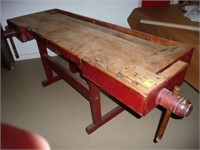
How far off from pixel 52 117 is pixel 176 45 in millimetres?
1330

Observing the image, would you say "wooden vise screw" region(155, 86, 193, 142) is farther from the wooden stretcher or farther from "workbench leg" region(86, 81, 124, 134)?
"workbench leg" region(86, 81, 124, 134)

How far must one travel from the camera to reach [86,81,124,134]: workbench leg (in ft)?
4.53

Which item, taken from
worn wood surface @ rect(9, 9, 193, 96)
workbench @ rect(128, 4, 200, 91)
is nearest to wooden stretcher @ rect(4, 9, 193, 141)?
worn wood surface @ rect(9, 9, 193, 96)

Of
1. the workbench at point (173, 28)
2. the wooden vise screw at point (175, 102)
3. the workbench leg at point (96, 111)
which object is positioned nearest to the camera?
the wooden vise screw at point (175, 102)

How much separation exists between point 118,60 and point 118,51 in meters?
0.13

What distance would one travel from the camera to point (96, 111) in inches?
59.9

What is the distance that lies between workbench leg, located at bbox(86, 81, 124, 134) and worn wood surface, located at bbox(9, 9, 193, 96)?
32 centimetres

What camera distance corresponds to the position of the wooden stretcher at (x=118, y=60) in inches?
30.8

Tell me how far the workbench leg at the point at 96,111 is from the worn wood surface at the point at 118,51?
0.32 meters

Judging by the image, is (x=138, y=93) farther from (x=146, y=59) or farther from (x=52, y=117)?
(x=52, y=117)

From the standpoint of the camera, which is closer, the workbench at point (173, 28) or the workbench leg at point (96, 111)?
the workbench leg at point (96, 111)

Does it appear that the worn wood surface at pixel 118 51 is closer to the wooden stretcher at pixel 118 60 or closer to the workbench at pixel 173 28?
the wooden stretcher at pixel 118 60

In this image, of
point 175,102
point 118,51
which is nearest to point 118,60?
point 118,51

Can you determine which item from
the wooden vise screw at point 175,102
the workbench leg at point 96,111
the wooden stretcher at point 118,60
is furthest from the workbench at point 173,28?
the wooden vise screw at point 175,102
